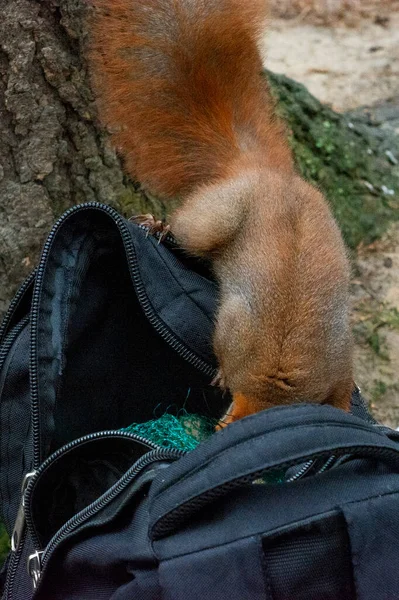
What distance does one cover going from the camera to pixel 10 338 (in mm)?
1095

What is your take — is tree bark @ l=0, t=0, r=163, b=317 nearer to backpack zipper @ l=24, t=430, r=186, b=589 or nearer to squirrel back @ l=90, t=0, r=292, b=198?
squirrel back @ l=90, t=0, r=292, b=198

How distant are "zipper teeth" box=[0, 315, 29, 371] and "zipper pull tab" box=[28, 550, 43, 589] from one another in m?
0.29

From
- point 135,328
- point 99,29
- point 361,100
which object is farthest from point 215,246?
point 361,100

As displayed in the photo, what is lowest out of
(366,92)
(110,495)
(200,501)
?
(366,92)

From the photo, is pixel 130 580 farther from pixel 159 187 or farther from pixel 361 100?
pixel 361 100

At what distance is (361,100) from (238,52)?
54.8 inches

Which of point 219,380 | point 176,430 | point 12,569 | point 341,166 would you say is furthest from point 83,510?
point 341,166

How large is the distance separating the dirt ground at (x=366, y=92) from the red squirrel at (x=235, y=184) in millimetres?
269

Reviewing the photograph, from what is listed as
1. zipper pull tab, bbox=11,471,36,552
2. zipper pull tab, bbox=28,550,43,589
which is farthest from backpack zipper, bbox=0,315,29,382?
zipper pull tab, bbox=28,550,43,589

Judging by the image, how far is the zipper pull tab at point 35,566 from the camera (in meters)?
0.92

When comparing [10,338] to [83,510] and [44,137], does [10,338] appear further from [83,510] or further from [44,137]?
[44,137]

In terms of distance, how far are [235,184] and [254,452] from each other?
892 millimetres

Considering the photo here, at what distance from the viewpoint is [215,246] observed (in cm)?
151

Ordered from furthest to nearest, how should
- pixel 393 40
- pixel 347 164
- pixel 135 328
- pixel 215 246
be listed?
pixel 393 40 < pixel 347 164 < pixel 215 246 < pixel 135 328
